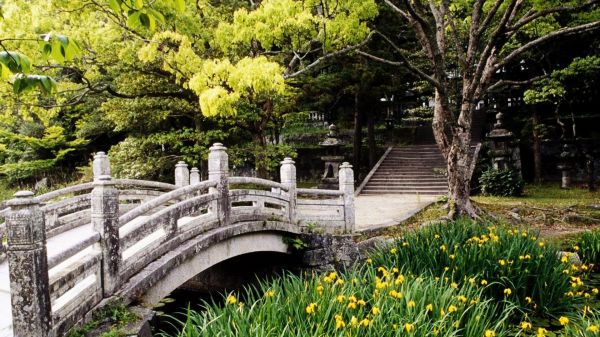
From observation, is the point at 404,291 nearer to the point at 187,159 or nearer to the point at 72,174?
the point at 187,159

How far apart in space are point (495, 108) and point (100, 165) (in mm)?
19087

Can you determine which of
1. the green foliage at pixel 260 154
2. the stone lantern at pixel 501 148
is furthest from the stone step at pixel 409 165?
the green foliage at pixel 260 154

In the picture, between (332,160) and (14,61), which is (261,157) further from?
(14,61)

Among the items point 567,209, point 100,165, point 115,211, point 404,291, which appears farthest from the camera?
point 567,209

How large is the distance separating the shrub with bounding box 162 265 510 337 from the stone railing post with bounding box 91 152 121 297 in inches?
61.3

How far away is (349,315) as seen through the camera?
14.0 ft

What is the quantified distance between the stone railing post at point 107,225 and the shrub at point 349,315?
1558 millimetres

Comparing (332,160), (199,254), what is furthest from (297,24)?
(332,160)

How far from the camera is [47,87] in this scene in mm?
2500

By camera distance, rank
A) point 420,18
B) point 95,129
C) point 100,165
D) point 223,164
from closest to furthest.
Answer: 1. point 223,164
2. point 100,165
3. point 420,18
4. point 95,129

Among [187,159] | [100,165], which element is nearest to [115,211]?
[100,165]

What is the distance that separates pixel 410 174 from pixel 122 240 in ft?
48.6

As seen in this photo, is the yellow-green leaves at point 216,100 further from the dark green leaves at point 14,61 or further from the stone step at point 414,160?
the stone step at point 414,160

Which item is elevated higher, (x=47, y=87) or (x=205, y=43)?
(x=205, y=43)
